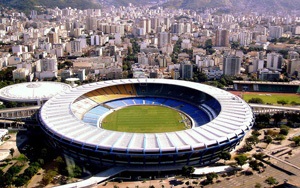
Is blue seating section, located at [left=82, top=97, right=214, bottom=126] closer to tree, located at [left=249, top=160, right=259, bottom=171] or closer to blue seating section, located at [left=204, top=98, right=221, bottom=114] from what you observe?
blue seating section, located at [left=204, top=98, right=221, bottom=114]

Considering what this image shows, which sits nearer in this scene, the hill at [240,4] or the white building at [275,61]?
the white building at [275,61]

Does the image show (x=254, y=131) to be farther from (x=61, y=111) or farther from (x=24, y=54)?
(x=24, y=54)

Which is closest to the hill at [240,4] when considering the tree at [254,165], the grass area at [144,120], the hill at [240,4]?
the hill at [240,4]

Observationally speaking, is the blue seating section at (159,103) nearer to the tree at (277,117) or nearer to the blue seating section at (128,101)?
the blue seating section at (128,101)

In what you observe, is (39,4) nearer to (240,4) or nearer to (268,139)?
(240,4)

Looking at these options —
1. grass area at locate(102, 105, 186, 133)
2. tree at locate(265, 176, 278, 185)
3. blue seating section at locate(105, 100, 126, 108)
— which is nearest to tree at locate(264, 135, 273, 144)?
tree at locate(265, 176, 278, 185)

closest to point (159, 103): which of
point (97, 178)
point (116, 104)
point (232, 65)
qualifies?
point (116, 104)

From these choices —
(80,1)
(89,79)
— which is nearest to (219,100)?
(89,79)
